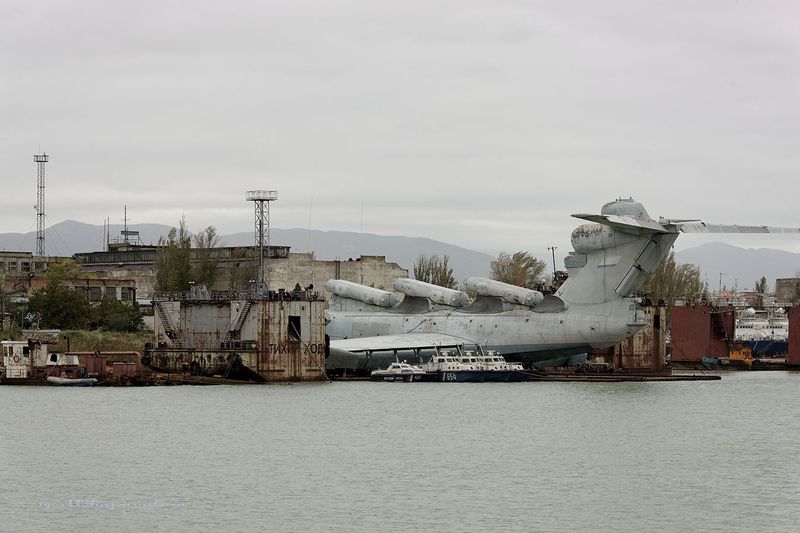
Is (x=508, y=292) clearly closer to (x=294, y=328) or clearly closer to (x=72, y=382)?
(x=294, y=328)

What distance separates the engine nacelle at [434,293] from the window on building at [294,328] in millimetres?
19818

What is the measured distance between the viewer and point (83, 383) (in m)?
77.6

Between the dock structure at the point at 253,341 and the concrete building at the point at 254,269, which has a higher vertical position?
the concrete building at the point at 254,269

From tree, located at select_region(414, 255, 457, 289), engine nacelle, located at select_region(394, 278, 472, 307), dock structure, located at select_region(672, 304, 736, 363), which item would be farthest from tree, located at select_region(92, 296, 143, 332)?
dock structure, located at select_region(672, 304, 736, 363)

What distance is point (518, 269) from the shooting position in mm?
148500

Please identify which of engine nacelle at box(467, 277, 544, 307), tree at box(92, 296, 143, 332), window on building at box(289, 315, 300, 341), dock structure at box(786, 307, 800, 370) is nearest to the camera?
window on building at box(289, 315, 300, 341)

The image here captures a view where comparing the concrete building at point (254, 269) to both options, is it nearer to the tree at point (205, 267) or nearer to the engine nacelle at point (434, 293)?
the tree at point (205, 267)

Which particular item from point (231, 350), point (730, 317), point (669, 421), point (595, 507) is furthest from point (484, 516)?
point (730, 317)

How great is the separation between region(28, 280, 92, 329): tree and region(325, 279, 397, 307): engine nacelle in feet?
71.9

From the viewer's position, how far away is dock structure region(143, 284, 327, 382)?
79375 mm

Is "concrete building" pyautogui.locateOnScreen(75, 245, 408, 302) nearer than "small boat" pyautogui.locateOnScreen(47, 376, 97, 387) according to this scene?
No

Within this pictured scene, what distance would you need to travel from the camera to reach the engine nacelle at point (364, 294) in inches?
3981

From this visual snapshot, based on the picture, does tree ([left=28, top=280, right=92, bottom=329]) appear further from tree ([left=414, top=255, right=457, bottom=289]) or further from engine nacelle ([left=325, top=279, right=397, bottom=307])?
tree ([left=414, top=255, right=457, bottom=289])

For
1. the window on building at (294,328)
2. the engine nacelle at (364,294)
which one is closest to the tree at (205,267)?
the engine nacelle at (364,294)
